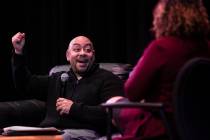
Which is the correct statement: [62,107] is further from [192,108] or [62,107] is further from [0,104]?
[192,108]

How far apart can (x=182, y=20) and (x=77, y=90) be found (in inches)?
57.9

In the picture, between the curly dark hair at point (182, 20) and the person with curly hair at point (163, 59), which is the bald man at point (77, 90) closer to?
the person with curly hair at point (163, 59)

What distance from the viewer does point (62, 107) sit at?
3762mm

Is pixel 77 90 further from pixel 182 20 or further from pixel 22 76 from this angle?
pixel 182 20

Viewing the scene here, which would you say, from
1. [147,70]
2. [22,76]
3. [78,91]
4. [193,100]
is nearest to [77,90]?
[78,91]

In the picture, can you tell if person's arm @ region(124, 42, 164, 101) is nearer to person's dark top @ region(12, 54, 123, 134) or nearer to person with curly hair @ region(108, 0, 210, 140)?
person with curly hair @ region(108, 0, 210, 140)

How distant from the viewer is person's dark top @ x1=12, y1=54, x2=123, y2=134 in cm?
376

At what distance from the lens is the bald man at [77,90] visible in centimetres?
375

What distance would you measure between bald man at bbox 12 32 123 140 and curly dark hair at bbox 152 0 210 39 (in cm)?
120

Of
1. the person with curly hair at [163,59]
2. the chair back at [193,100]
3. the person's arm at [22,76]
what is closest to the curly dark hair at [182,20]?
the person with curly hair at [163,59]

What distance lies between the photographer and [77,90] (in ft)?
13.0

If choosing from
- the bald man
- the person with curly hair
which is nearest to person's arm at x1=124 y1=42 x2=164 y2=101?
the person with curly hair

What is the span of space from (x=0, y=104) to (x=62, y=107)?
65 cm

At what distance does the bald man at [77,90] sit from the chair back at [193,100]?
1335mm
